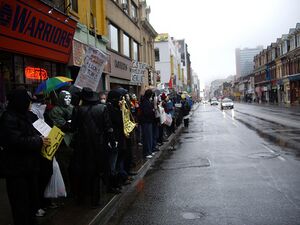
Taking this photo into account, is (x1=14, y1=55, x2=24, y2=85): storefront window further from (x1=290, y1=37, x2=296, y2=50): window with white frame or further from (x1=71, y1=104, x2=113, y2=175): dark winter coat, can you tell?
(x1=290, y1=37, x2=296, y2=50): window with white frame

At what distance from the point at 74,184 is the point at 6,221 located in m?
1.30

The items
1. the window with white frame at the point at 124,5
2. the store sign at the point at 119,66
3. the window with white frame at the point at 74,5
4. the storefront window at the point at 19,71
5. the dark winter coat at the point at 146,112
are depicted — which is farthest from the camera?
the window with white frame at the point at 124,5

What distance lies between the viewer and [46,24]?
10469 mm

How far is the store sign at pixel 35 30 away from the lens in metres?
8.54

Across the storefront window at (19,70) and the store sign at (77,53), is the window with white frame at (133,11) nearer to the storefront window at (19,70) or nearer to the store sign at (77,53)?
the store sign at (77,53)

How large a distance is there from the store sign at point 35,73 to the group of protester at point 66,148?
11.0 feet

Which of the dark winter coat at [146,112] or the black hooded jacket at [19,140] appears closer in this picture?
the black hooded jacket at [19,140]

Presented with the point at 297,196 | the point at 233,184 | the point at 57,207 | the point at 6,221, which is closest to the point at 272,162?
the point at 233,184

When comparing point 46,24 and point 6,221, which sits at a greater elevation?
point 46,24

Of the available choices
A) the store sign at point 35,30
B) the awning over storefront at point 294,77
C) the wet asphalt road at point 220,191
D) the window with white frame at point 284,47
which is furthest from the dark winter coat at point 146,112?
the window with white frame at point 284,47

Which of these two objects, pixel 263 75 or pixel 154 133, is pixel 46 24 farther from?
pixel 263 75

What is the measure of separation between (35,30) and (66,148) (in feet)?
13.0

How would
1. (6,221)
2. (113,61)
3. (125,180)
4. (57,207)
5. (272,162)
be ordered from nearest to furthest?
(6,221) < (57,207) < (125,180) < (272,162) < (113,61)

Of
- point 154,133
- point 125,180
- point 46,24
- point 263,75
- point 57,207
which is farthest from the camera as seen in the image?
point 263,75
